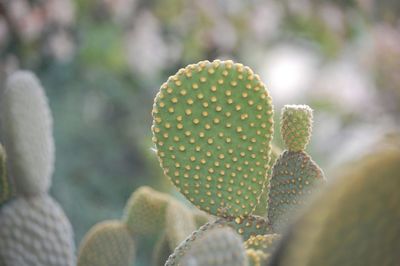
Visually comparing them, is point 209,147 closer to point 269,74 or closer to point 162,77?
point 162,77

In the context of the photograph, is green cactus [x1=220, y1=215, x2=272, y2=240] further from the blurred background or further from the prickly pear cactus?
the blurred background

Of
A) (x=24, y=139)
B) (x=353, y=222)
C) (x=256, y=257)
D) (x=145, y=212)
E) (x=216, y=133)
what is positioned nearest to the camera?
(x=353, y=222)

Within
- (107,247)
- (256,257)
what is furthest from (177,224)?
(256,257)

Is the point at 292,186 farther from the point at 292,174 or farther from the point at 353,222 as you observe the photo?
the point at 353,222

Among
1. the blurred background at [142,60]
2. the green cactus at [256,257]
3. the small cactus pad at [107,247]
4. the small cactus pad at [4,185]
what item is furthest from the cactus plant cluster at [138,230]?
the blurred background at [142,60]

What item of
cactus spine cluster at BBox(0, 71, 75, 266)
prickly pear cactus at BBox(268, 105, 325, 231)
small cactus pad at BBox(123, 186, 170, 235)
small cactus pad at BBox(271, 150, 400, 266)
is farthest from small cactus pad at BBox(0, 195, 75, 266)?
small cactus pad at BBox(271, 150, 400, 266)

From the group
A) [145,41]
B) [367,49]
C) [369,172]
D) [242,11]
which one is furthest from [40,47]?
[369,172]
